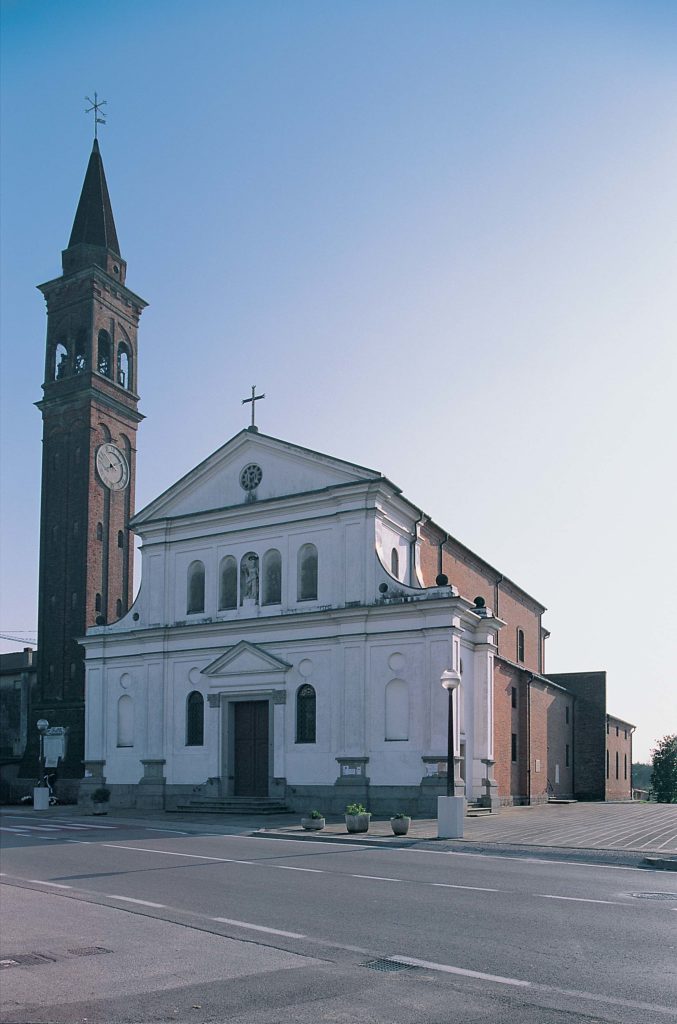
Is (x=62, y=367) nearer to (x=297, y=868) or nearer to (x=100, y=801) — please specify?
(x=100, y=801)

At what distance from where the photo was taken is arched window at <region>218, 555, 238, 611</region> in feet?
123

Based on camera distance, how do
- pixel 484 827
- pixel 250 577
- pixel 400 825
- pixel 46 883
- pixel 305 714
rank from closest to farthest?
1. pixel 46 883
2. pixel 400 825
3. pixel 484 827
4. pixel 305 714
5. pixel 250 577

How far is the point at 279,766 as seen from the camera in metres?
34.6

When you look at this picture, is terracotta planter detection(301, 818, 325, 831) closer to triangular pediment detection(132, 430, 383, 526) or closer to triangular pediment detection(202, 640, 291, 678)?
triangular pediment detection(202, 640, 291, 678)

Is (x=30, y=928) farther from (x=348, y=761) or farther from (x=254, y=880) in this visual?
(x=348, y=761)

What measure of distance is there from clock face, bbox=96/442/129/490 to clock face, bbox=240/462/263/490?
493 inches

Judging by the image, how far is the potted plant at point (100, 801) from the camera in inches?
1390

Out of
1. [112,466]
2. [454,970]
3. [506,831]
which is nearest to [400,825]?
[506,831]

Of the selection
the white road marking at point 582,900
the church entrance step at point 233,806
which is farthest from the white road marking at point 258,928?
the church entrance step at point 233,806

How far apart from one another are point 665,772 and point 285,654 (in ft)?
186

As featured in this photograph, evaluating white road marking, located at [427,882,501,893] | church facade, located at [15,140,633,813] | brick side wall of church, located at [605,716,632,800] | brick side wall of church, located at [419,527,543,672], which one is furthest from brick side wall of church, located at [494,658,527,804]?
white road marking, located at [427,882,501,893]

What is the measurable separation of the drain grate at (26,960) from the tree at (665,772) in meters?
78.9

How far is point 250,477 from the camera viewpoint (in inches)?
1474

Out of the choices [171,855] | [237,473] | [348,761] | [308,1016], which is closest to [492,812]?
[348,761]
